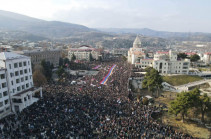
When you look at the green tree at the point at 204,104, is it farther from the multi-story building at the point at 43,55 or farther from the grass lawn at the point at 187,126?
the multi-story building at the point at 43,55

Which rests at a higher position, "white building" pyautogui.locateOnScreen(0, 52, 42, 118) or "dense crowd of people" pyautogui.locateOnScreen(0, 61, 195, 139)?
"white building" pyautogui.locateOnScreen(0, 52, 42, 118)

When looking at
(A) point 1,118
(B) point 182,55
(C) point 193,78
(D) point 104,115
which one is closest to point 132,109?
(D) point 104,115

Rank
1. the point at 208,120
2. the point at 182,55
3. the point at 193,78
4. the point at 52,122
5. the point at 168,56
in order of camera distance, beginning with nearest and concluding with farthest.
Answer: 1. the point at 52,122
2. the point at 208,120
3. the point at 193,78
4. the point at 168,56
5. the point at 182,55

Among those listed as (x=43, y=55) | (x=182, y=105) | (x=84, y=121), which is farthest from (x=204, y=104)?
(x=43, y=55)

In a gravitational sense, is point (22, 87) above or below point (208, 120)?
above

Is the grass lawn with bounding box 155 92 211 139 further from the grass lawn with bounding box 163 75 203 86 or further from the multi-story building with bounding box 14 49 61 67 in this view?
the multi-story building with bounding box 14 49 61 67

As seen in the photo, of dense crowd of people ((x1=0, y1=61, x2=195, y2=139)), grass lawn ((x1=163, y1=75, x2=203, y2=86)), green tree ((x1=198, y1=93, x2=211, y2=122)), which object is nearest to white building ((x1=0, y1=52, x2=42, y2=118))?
dense crowd of people ((x1=0, y1=61, x2=195, y2=139))

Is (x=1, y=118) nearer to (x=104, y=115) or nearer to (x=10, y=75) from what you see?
(x=10, y=75)

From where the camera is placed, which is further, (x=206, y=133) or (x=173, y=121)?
(x=173, y=121)
